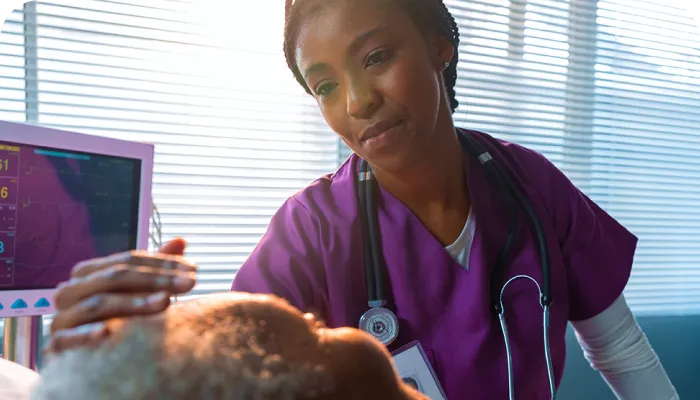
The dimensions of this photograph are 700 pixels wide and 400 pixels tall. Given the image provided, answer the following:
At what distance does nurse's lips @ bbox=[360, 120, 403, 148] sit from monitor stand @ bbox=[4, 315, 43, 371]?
0.51 m

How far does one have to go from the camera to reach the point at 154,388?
0.19 metres

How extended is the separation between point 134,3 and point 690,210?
6.82 ft

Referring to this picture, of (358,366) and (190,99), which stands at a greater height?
(190,99)

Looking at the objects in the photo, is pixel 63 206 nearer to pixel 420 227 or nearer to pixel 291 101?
pixel 420 227

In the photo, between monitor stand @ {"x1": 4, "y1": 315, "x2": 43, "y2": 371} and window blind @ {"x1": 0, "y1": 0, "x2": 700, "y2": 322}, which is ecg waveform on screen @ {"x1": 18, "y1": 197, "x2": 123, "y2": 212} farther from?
window blind @ {"x1": 0, "y1": 0, "x2": 700, "y2": 322}

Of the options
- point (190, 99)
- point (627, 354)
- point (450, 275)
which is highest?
point (190, 99)

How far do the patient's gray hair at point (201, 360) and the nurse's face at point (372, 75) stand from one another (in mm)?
528

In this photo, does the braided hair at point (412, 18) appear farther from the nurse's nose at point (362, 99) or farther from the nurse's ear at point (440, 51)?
the nurse's nose at point (362, 99)

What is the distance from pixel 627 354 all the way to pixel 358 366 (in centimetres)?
83

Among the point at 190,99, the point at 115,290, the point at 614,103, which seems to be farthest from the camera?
the point at 614,103

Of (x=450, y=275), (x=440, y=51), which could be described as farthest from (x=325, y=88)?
(x=450, y=275)

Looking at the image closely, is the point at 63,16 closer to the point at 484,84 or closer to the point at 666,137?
the point at 484,84

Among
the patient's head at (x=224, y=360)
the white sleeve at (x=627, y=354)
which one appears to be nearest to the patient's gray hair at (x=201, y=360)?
the patient's head at (x=224, y=360)

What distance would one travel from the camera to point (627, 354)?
90cm
